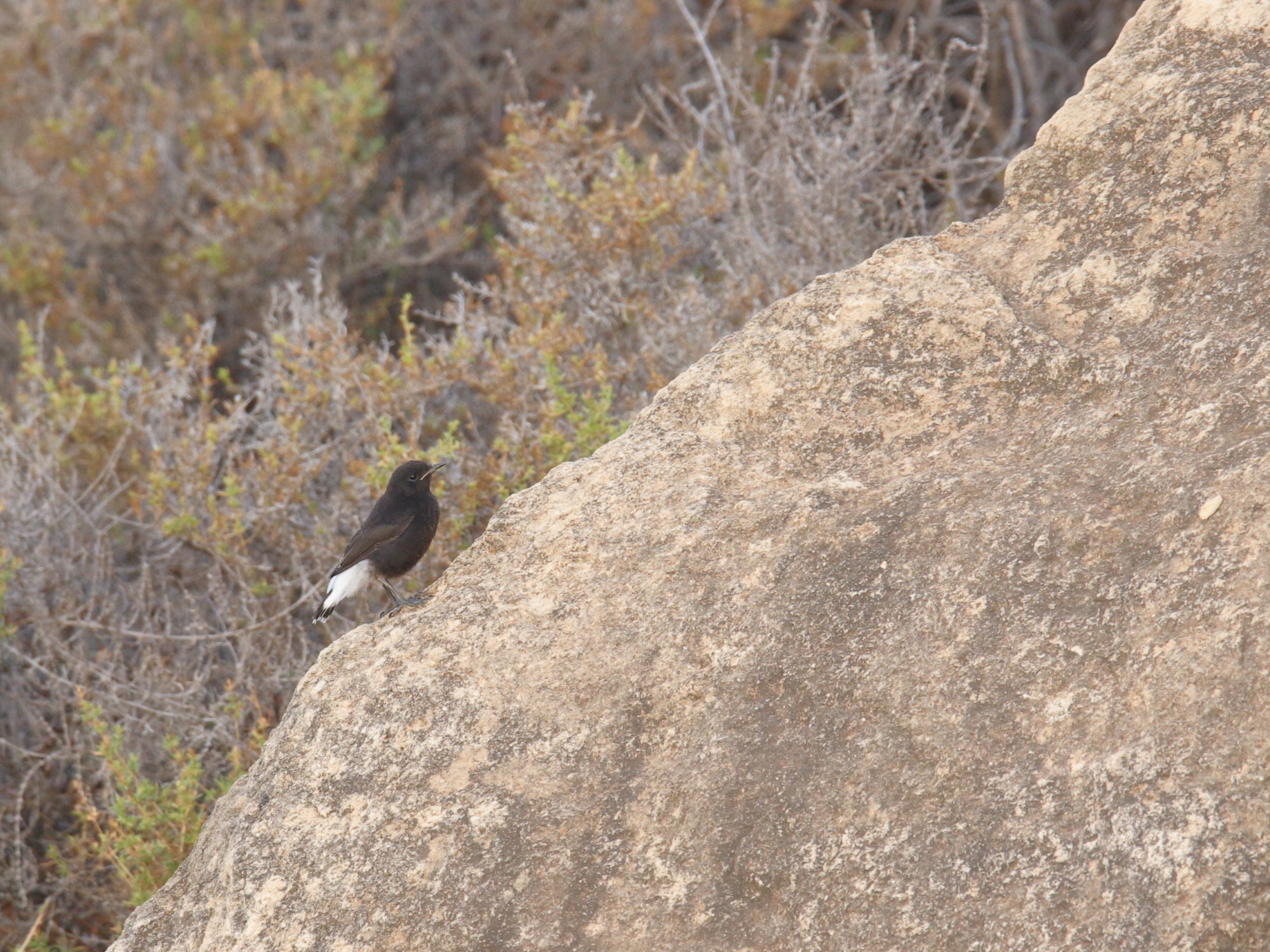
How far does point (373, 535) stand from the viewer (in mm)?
3723

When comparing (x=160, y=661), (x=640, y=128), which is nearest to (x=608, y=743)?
(x=160, y=661)

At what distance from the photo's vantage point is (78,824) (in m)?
4.35

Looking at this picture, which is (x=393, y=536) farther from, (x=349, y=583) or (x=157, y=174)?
(x=157, y=174)

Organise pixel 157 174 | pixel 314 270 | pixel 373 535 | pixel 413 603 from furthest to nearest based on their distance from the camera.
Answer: pixel 157 174, pixel 314 270, pixel 373 535, pixel 413 603

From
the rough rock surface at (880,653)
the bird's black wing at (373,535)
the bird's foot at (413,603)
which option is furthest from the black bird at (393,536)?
the rough rock surface at (880,653)

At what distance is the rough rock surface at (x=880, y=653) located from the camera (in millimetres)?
1952

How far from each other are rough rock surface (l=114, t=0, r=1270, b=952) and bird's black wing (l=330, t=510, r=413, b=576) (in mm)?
1061

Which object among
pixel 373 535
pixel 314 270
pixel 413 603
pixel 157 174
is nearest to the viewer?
pixel 413 603

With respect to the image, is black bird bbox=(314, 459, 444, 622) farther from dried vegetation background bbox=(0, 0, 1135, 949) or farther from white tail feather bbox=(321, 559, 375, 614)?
dried vegetation background bbox=(0, 0, 1135, 949)

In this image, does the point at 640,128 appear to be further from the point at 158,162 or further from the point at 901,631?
the point at 901,631

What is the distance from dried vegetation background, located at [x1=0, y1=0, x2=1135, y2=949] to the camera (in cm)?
436

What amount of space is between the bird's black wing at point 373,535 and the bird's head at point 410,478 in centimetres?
8

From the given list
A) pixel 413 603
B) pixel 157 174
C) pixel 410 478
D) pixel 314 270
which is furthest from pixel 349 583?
pixel 157 174

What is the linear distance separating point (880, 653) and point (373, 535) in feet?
6.36
